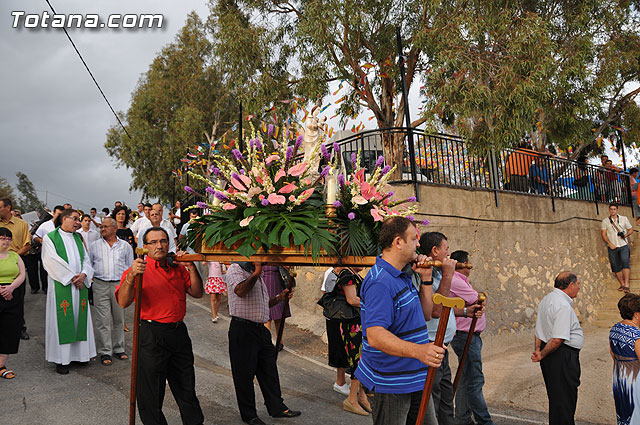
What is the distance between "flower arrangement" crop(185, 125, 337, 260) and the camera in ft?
12.6

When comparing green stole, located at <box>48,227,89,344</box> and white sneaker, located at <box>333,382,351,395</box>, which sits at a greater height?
green stole, located at <box>48,227,89,344</box>

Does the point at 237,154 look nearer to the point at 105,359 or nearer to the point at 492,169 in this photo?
the point at 105,359

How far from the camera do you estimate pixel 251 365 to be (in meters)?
5.52

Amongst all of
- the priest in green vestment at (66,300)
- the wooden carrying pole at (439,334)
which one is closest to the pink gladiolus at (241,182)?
the wooden carrying pole at (439,334)

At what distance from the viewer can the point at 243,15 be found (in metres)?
15.6

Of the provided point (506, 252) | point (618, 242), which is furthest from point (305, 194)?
point (618, 242)

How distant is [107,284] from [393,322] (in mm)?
5519

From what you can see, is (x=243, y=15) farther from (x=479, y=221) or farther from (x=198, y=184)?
(x=198, y=184)

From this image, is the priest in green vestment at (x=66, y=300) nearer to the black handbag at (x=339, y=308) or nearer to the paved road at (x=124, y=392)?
the paved road at (x=124, y=392)

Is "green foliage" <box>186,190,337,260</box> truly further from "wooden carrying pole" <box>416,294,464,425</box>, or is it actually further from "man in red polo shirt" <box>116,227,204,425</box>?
"wooden carrying pole" <box>416,294,464,425</box>

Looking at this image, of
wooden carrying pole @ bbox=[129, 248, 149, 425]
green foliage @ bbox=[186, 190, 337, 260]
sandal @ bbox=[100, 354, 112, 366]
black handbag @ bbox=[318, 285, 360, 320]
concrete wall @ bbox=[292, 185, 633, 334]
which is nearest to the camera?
green foliage @ bbox=[186, 190, 337, 260]

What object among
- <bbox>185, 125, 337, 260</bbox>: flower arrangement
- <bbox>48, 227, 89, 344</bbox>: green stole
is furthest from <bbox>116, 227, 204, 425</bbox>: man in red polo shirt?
<bbox>48, 227, 89, 344</bbox>: green stole

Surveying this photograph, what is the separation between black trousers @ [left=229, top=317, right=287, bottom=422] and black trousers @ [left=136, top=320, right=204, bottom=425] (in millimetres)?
750

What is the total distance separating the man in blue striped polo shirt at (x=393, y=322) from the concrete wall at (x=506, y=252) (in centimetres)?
626
